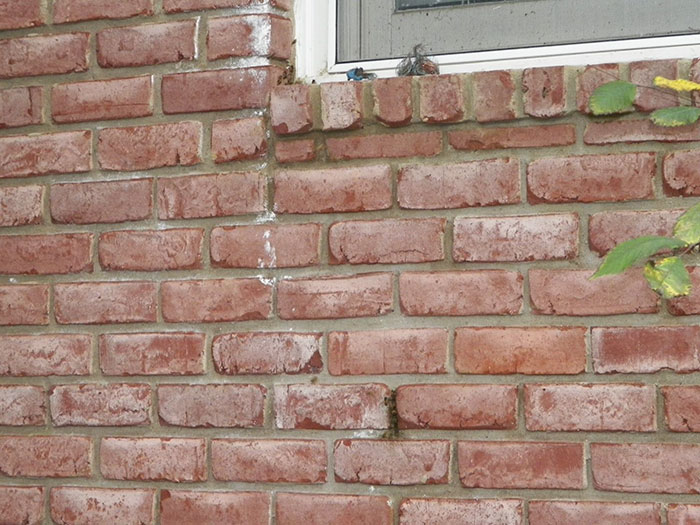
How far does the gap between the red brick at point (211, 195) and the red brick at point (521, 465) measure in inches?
23.6

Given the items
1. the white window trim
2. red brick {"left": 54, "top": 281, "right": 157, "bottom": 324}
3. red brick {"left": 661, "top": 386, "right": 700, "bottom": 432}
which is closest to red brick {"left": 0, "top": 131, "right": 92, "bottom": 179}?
red brick {"left": 54, "top": 281, "right": 157, "bottom": 324}

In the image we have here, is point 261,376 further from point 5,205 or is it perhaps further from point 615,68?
point 615,68

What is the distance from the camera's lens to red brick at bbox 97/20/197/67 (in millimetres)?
1921

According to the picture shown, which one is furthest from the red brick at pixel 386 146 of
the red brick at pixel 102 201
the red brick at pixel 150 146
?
the red brick at pixel 102 201

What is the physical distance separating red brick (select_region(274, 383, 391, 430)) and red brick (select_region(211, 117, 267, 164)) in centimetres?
44

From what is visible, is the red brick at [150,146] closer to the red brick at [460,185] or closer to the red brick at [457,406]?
the red brick at [460,185]

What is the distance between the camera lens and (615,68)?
68.0 inches

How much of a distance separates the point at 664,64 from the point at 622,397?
574mm

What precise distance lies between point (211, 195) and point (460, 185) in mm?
475

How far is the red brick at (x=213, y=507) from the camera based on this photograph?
183cm

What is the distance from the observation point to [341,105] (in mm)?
1844

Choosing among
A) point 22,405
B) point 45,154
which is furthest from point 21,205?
point 22,405

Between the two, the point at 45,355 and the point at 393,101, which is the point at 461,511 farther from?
the point at 45,355

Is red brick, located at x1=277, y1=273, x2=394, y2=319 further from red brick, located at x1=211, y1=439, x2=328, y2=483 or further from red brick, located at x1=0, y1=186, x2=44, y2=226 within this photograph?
red brick, located at x1=0, y1=186, x2=44, y2=226
